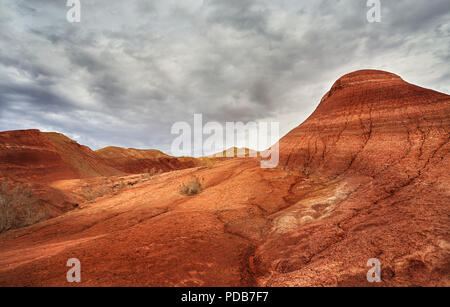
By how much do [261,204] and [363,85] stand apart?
1128 centimetres

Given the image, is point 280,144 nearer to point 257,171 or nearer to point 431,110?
point 257,171

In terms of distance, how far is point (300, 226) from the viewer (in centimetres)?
443

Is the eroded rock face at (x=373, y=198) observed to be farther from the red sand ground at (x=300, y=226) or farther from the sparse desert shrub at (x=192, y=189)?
the sparse desert shrub at (x=192, y=189)

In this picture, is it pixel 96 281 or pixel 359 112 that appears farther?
pixel 359 112

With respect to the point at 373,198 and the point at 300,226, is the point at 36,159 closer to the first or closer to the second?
the point at 300,226

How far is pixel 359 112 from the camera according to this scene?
34.5ft

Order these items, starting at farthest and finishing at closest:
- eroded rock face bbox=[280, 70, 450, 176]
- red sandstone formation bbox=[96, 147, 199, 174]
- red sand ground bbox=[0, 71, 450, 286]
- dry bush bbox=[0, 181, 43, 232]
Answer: red sandstone formation bbox=[96, 147, 199, 174] < dry bush bbox=[0, 181, 43, 232] < eroded rock face bbox=[280, 70, 450, 176] < red sand ground bbox=[0, 71, 450, 286]

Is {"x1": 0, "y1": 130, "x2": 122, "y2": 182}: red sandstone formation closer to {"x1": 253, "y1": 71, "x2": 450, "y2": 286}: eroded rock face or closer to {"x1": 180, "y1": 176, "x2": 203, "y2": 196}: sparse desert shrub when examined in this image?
{"x1": 180, "y1": 176, "x2": 203, "y2": 196}: sparse desert shrub

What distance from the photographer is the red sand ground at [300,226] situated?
8.83 ft

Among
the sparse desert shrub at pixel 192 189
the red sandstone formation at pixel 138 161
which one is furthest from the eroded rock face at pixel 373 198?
the red sandstone formation at pixel 138 161

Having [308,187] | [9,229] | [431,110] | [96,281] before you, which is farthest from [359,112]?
[9,229]

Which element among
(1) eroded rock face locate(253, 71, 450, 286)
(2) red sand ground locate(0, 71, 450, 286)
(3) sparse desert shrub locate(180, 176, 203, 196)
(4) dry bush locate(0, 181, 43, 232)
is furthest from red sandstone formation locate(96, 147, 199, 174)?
(1) eroded rock face locate(253, 71, 450, 286)

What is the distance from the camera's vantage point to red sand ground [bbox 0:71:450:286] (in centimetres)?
269
